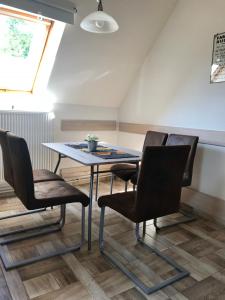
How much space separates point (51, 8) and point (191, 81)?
1.62 meters

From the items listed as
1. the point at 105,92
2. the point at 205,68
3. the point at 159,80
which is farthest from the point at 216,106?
the point at 105,92

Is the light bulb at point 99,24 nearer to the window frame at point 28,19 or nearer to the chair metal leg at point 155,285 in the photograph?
the window frame at point 28,19

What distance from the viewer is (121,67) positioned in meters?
3.48

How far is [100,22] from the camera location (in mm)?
2127

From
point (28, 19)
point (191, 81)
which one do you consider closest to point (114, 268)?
point (191, 81)

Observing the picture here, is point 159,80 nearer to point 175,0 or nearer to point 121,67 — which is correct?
point 121,67

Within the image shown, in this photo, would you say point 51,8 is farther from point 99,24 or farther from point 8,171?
point 8,171

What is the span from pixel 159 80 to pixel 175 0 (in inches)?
35.2

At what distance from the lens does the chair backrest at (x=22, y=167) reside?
1677 mm

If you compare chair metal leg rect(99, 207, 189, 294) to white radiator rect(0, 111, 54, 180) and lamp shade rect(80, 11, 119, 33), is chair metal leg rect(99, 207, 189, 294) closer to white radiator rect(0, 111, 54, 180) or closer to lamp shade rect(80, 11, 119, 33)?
white radiator rect(0, 111, 54, 180)

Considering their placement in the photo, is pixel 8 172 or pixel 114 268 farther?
pixel 8 172

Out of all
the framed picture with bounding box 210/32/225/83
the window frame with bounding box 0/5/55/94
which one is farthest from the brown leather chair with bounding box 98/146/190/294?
the window frame with bounding box 0/5/55/94

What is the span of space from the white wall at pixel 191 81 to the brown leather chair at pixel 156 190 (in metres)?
1.10

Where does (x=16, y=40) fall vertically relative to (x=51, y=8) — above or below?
below
